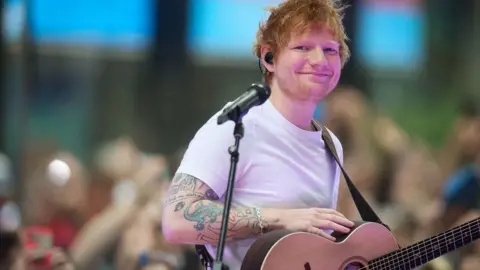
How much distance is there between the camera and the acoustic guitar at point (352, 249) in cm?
299

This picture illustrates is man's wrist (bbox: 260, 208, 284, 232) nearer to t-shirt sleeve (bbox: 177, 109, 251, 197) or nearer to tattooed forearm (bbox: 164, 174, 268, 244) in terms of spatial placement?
tattooed forearm (bbox: 164, 174, 268, 244)

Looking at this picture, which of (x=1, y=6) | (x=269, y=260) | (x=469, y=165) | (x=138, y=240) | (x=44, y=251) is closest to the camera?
(x=269, y=260)

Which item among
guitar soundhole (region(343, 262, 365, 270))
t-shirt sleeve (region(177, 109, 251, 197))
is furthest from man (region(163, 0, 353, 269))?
guitar soundhole (region(343, 262, 365, 270))

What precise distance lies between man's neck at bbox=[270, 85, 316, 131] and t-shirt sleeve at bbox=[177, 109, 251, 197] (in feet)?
0.58

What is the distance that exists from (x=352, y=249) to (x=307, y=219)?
197 mm

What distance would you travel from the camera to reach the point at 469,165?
600cm

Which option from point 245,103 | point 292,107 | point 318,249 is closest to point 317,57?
point 292,107

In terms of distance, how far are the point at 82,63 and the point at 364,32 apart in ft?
7.13

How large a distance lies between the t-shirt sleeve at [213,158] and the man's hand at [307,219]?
17cm

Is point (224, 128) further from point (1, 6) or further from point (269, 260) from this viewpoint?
point (1, 6)

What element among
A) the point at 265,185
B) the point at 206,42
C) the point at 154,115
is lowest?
the point at 154,115

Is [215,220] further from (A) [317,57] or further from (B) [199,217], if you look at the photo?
(A) [317,57]

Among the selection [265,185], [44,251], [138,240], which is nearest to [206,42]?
[138,240]

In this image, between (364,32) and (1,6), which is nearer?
(1,6)
